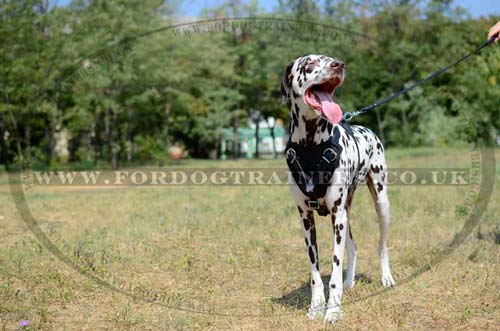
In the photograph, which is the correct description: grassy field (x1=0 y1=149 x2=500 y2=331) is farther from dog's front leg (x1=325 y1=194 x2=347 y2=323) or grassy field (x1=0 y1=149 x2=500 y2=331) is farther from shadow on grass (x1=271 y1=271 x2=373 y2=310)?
dog's front leg (x1=325 y1=194 x2=347 y2=323)

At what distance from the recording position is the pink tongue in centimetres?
509

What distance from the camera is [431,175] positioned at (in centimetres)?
1784

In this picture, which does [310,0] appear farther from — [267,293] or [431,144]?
[267,293]

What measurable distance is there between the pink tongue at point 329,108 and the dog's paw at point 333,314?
184 centimetres

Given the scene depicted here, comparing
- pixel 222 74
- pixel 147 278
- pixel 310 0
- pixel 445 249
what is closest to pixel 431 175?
pixel 445 249

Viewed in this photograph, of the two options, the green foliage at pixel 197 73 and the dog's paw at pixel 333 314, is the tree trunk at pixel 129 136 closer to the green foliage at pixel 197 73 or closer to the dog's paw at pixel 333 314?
the green foliage at pixel 197 73

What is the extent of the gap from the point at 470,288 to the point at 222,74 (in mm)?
27218

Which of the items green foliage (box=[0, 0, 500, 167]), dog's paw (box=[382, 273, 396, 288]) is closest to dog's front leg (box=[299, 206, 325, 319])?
dog's paw (box=[382, 273, 396, 288])

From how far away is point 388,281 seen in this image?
22.8 feet

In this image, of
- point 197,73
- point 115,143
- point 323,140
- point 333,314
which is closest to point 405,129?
point 197,73

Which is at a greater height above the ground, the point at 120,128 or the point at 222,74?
Result: the point at 222,74

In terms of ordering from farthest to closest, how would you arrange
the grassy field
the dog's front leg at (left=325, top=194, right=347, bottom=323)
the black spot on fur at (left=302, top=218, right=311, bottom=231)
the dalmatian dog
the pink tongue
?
1. the black spot on fur at (left=302, top=218, right=311, bottom=231)
2. the grassy field
3. the dog's front leg at (left=325, top=194, right=347, bottom=323)
4. the dalmatian dog
5. the pink tongue

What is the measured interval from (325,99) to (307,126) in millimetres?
345

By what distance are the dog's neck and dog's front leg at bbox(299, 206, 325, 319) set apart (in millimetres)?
728
